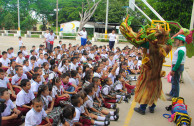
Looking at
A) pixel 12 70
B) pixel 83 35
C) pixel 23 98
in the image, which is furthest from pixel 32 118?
pixel 83 35

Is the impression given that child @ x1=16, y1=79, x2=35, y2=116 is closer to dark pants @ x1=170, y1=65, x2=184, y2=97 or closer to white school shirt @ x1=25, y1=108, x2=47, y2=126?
white school shirt @ x1=25, y1=108, x2=47, y2=126

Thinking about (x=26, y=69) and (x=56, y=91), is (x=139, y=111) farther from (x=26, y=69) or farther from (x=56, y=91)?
(x=26, y=69)

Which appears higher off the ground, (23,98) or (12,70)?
(12,70)

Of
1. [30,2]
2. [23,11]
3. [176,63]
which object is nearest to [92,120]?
[176,63]

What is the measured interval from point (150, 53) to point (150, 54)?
2cm

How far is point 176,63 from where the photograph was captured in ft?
14.0

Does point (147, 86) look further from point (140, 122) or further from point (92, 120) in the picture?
point (92, 120)

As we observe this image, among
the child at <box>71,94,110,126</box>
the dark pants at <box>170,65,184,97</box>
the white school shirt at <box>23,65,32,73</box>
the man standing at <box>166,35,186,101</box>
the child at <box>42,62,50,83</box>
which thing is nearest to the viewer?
the child at <box>71,94,110,126</box>

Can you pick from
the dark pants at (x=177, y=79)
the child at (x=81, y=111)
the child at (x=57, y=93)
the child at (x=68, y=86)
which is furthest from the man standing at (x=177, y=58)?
the child at (x=57, y=93)

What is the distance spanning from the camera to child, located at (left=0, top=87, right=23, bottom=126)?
126 inches

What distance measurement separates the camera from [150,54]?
369cm

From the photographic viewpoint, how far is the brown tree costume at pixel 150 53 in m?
3.50

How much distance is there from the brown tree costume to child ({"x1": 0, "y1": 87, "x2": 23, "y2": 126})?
8.35ft

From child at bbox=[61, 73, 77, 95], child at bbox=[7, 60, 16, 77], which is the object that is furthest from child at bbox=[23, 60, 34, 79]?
child at bbox=[61, 73, 77, 95]
